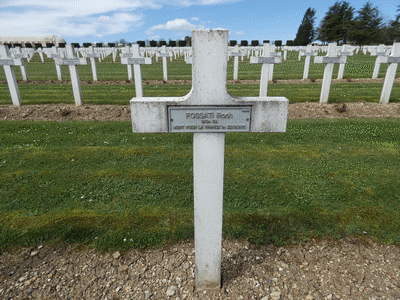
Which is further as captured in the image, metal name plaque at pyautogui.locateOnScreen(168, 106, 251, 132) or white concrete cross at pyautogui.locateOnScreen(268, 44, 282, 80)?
white concrete cross at pyautogui.locateOnScreen(268, 44, 282, 80)

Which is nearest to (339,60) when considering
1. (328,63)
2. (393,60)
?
(328,63)

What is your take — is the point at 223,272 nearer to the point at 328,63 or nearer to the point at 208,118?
the point at 208,118

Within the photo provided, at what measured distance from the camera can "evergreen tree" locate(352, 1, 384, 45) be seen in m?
54.7

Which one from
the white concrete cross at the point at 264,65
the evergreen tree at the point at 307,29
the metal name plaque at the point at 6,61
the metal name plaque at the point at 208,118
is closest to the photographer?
the metal name plaque at the point at 208,118

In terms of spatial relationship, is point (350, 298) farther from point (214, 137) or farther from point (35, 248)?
point (35, 248)

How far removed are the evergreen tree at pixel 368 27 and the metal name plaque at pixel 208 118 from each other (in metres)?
65.6

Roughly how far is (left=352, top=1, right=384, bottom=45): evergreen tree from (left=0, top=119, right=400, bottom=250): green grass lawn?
2383 inches

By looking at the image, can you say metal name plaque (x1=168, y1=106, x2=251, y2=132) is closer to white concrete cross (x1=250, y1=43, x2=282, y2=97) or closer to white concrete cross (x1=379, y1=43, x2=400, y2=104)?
white concrete cross (x1=250, y1=43, x2=282, y2=97)

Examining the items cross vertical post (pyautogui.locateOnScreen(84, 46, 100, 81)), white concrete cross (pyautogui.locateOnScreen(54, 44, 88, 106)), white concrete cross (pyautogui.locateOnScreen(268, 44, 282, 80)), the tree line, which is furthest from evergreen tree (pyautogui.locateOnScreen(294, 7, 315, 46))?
white concrete cross (pyautogui.locateOnScreen(54, 44, 88, 106))

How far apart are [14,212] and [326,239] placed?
13.8 feet

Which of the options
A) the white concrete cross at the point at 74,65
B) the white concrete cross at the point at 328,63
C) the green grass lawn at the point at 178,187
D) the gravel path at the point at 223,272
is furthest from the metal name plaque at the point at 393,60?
the white concrete cross at the point at 74,65

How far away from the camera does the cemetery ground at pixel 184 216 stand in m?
2.75

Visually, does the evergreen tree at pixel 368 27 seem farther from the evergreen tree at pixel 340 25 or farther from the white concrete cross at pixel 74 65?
the white concrete cross at pixel 74 65

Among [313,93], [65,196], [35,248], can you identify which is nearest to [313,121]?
[313,93]
